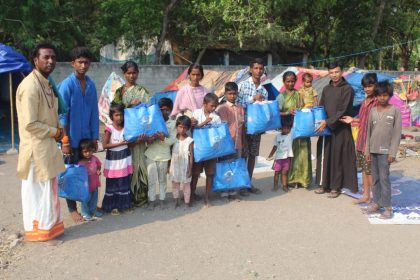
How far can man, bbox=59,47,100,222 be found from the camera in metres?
4.32

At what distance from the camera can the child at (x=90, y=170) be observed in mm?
4505

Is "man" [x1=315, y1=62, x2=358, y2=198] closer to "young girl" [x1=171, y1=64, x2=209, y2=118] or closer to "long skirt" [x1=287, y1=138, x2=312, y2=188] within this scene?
"long skirt" [x1=287, y1=138, x2=312, y2=188]

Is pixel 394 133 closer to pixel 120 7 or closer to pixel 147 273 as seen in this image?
pixel 147 273

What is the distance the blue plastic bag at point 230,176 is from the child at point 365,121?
140cm

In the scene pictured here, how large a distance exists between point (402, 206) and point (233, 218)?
6.96 ft

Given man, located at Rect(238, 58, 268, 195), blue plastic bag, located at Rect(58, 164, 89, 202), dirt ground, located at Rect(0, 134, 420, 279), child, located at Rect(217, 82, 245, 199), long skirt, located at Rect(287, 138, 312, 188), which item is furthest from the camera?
long skirt, located at Rect(287, 138, 312, 188)

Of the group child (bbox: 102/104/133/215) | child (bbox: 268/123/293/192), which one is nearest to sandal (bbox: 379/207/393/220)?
child (bbox: 268/123/293/192)

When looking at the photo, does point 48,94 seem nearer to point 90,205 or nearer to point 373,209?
point 90,205

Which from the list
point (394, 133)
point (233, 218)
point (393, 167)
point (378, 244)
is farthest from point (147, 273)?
point (393, 167)

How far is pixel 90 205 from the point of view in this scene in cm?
470

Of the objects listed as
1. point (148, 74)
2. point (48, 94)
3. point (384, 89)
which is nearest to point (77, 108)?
point (48, 94)

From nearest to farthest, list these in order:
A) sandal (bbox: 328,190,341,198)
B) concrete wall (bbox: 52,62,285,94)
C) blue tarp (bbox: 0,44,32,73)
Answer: sandal (bbox: 328,190,341,198) → blue tarp (bbox: 0,44,32,73) → concrete wall (bbox: 52,62,285,94)

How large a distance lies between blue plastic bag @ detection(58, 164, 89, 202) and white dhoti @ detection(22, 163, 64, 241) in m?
0.27

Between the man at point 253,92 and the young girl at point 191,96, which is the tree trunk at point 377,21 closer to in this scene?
the man at point 253,92
